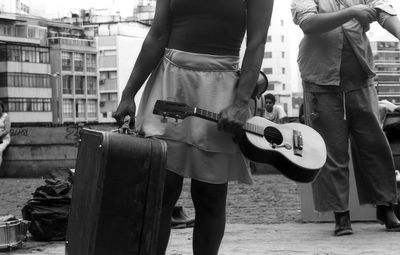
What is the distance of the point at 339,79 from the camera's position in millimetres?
5297

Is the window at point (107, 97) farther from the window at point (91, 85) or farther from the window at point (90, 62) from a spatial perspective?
the window at point (90, 62)

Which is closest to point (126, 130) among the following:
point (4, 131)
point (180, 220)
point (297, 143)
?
point (297, 143)

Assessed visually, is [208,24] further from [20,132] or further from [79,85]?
[79,85]

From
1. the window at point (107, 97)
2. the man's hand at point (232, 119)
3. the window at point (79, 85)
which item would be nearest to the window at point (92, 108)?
the window at point (79, 85)

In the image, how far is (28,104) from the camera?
115 metres

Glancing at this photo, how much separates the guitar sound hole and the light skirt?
15cm

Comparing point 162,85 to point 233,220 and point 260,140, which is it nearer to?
point 260,140

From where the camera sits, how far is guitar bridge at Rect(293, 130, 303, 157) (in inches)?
146

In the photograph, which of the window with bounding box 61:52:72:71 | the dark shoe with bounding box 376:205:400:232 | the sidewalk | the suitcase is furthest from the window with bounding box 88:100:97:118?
the suitcase

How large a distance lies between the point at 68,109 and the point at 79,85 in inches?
194

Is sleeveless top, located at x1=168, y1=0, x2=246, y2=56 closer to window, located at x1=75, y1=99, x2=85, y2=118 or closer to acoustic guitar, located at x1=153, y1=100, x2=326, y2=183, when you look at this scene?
acoustic guitar, located at x1=153, y1=100, x2=326, y2=183

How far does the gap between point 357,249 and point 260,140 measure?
56.5 inches

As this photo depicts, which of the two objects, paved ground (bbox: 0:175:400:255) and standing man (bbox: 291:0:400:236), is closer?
paved ground (bbox: 0:175:400:255)

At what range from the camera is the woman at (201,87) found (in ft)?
11.6
